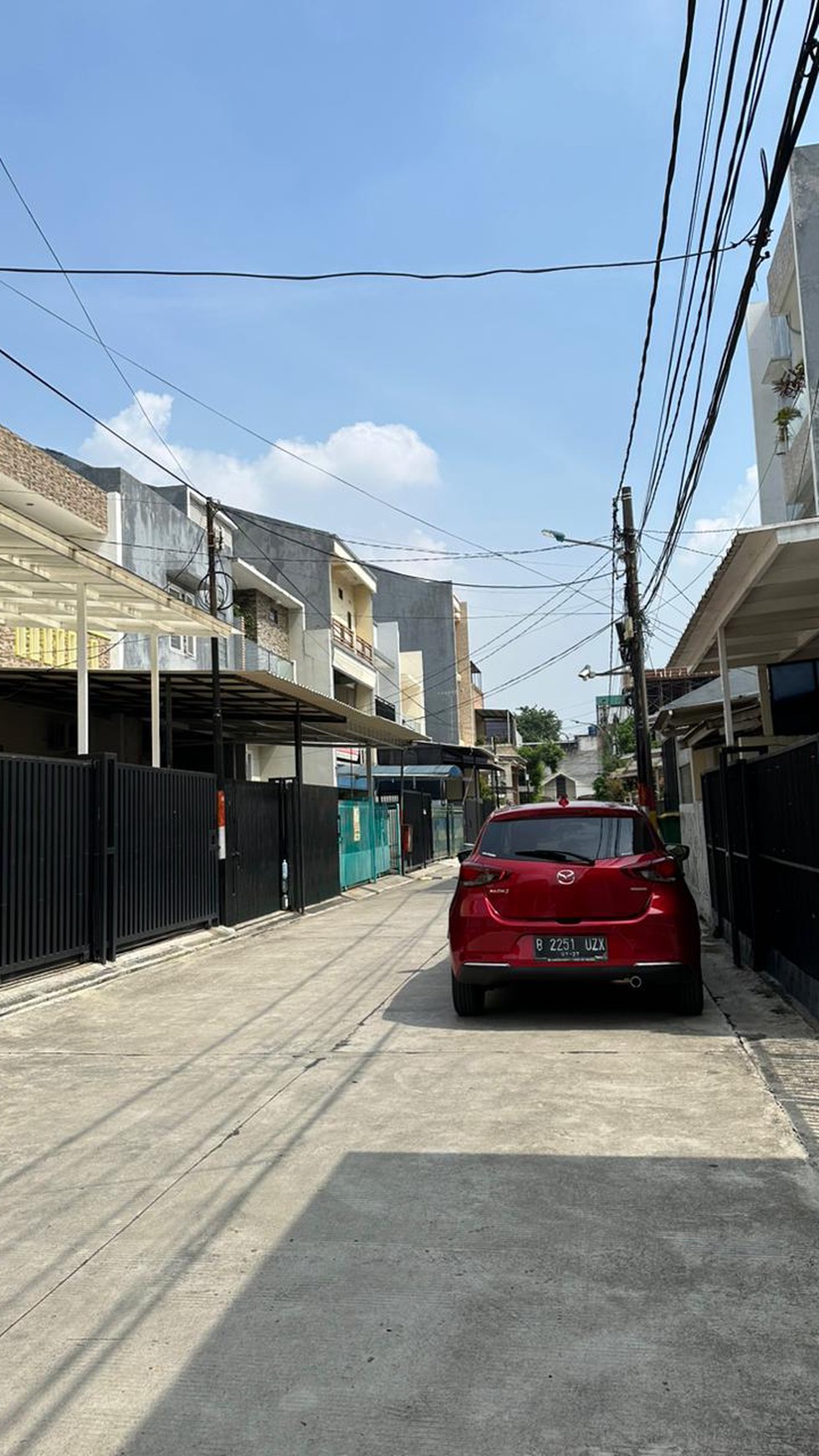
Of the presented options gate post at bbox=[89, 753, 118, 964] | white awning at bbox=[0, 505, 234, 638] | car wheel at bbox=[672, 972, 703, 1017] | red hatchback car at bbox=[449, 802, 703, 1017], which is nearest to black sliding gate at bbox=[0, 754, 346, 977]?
gate post at bbox=[89, 753, 118, 964]

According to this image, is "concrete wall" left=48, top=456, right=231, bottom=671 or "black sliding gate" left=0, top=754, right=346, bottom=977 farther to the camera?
"concrete wall" left=48, top=456, right=231, bottom=671

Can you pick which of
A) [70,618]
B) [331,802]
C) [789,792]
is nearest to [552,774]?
[331,802]

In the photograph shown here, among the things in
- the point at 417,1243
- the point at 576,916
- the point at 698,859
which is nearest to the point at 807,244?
the point at 698,859

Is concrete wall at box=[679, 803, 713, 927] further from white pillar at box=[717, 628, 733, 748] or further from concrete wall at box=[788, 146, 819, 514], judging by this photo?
concrete wall at box=[788, 146, 819, 514]

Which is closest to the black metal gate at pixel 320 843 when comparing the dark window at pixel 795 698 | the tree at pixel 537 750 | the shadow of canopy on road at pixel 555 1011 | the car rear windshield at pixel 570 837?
the dark window at pixel 795 698

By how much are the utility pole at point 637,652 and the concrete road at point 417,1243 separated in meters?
16.0

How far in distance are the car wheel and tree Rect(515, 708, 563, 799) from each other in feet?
253

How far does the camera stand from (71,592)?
1277 cm

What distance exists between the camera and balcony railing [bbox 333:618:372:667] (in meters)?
39.1

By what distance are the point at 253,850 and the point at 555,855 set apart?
9429 millimetres

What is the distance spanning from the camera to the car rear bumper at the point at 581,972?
7.37 metres

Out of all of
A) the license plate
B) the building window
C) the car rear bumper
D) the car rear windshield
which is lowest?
the car rear bumper

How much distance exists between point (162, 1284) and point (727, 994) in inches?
236

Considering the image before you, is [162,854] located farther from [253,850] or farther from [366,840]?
[366,840]
